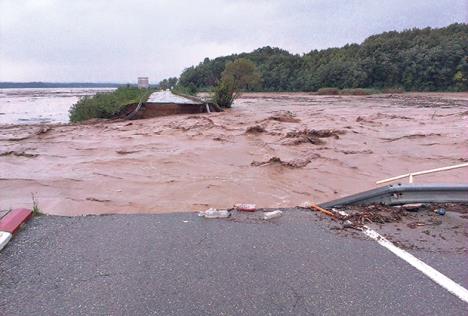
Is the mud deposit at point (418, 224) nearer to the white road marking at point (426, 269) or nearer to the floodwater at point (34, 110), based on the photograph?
the white road marking at point (426, 269)

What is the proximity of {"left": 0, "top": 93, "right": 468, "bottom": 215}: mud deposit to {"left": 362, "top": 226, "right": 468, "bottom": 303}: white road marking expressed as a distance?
6.62 ft

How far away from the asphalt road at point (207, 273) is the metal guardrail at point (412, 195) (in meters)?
0.97

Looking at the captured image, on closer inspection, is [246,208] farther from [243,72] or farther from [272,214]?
[243,72]

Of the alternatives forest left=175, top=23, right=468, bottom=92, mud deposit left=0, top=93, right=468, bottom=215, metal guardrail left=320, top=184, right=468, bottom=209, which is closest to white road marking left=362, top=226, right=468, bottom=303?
metal guardrail left=320, top=184, right=468, bottom=209

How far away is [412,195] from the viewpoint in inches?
188

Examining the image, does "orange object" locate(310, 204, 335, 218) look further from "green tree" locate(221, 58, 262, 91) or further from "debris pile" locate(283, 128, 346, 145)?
"green tree" locate(221, 58, 262, 91)

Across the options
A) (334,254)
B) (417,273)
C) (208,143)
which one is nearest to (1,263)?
(334,254)

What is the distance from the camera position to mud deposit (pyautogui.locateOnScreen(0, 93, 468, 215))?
6.21 metres

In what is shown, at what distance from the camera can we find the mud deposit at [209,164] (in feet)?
20.4

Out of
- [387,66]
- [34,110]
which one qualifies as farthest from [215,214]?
[387,66]

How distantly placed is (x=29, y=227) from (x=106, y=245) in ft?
3.42

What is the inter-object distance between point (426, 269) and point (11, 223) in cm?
396

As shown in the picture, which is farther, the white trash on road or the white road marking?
the white trash on road

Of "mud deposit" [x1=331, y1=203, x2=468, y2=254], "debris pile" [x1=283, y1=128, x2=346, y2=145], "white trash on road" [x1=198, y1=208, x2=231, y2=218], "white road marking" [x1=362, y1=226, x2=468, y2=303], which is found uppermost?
"white road marking" [x1=362, y1=226, x2=468, y2=303]
